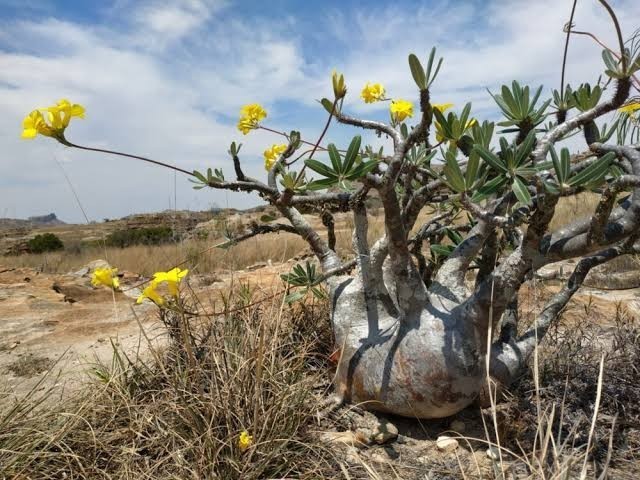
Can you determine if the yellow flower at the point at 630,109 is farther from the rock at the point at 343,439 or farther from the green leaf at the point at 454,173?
the rock at the point at 343,439

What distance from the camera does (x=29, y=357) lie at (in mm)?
2586

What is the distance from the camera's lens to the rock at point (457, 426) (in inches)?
67.0

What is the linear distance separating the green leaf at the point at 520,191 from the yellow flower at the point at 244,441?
1038 mm

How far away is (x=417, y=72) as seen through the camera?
1.23m

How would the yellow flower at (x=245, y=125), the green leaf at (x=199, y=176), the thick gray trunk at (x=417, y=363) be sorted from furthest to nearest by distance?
the yellow flower at (x=245, y=125) → the green leaf at (x=199, y=176) → the thick gray trunk at (x=417, y=363)

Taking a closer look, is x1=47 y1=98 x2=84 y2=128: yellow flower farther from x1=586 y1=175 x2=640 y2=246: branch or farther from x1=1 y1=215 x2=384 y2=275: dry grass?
x1=1 y1=215 x2=384 y2=275: dry grass

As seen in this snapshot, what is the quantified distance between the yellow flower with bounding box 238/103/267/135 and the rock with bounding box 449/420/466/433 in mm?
1460

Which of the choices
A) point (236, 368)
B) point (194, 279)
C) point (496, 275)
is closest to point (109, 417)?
point (236, 368)

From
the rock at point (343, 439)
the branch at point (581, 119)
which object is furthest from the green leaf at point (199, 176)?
the branch at point (581, 119)

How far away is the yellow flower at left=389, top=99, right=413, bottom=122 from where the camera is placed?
175 cm

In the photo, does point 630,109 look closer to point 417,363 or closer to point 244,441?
point 417,363

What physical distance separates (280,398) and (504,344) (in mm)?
879

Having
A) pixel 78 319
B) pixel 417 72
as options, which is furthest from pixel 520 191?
pixel 78 319

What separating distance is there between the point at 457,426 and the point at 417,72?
128 cm
